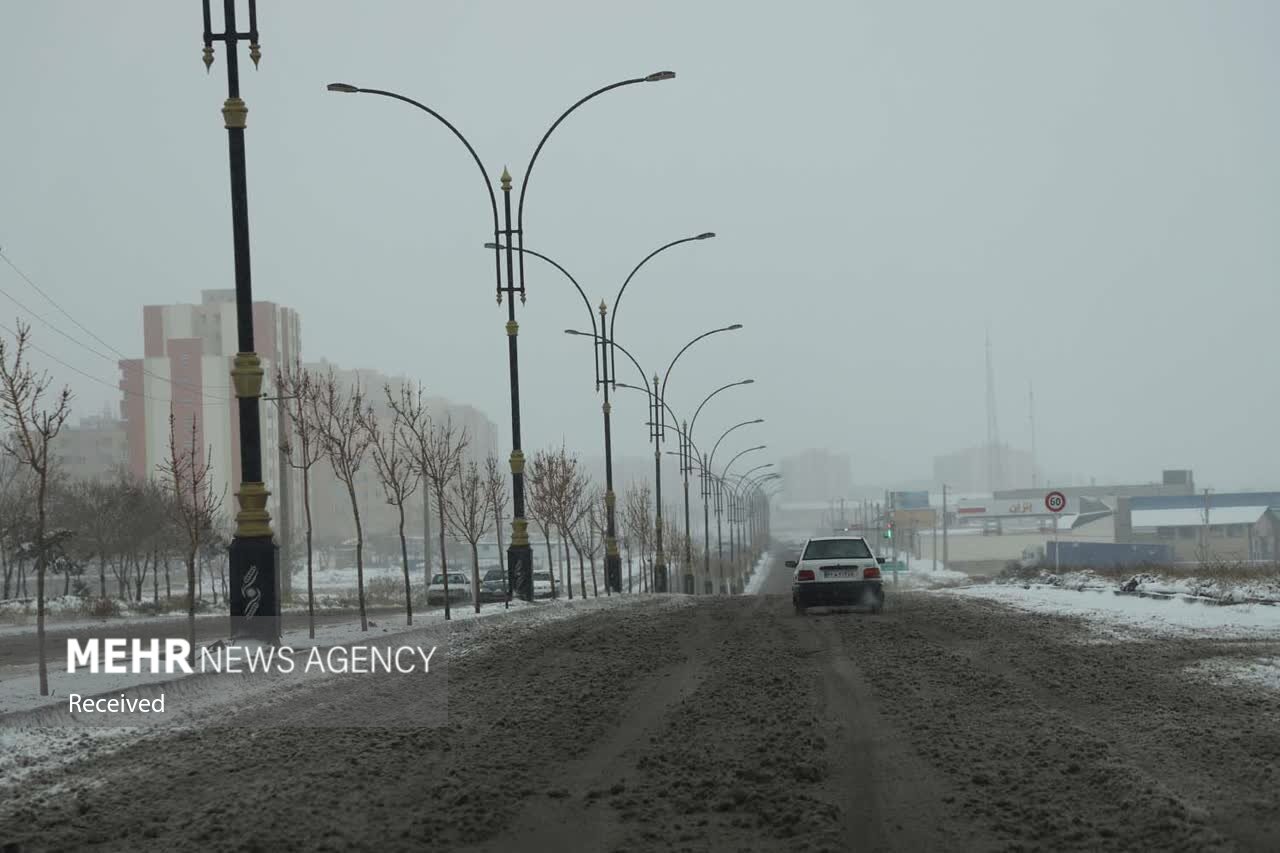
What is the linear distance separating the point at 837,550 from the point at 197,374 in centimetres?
9660

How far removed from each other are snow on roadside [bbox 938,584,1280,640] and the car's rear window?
10.2 feet

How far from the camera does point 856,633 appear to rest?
1995cm

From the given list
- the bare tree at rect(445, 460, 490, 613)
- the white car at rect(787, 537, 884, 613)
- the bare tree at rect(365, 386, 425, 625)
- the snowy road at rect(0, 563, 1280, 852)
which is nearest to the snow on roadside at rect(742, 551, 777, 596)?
the bare tree at rect(445, 460, 490, 613)

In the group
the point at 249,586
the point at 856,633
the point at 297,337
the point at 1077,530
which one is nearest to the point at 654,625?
the point at 856,633

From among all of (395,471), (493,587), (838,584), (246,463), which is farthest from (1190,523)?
(246,463)

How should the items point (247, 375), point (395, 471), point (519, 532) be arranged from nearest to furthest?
point (247, 375)
point (395, 471)
point (519, 532)

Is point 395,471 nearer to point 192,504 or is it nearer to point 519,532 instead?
point 519,532

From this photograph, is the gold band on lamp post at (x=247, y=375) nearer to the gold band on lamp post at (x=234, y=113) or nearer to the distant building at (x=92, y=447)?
the gold band on lamp post at (x=234, y=113)

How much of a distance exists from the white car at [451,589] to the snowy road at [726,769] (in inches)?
1521

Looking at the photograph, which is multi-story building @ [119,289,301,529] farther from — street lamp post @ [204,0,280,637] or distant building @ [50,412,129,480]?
street lamp post @ [204,0,280,637]

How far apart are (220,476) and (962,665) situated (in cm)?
11402

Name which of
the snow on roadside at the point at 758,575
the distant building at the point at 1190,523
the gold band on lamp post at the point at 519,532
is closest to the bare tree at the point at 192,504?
the gold band on lamp post at the point at 519,532

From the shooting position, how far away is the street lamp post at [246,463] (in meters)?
15.7

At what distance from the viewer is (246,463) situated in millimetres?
15938
